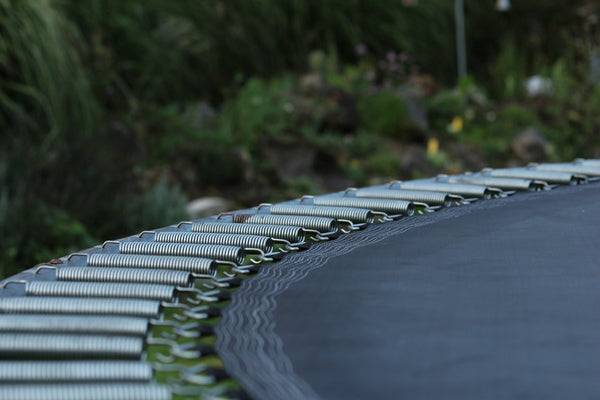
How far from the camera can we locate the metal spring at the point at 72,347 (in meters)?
1.00

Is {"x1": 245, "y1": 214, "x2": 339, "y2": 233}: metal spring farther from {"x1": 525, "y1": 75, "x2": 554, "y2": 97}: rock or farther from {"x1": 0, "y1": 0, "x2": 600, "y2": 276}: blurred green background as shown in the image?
{"x1": 525, "y1": 75, "x2": 554, "y2": 97}: rock

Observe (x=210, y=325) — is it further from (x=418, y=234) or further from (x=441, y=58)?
(x=441, y=58)

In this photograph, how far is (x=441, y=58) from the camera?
398 inches

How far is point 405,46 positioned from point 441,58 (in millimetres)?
870

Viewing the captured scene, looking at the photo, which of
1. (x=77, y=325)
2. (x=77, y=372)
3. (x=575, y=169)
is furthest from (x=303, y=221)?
(x=575, y=169)

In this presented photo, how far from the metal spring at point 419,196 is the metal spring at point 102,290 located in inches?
32.1

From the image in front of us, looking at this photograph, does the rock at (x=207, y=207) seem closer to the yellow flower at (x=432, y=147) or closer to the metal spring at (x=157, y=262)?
the yellow flower at (x=432, y=147)

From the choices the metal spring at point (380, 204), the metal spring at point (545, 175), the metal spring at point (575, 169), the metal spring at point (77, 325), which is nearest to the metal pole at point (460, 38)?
the metal spring at point (575, 169)

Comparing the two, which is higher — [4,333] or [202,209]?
[4,333]

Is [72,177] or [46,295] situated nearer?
[46,295]

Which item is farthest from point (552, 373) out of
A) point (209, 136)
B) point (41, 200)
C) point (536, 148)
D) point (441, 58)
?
point (441, 58)

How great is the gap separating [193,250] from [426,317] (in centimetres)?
45

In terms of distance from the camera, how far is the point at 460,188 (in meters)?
2.03

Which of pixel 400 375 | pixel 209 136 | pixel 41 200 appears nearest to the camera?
pixel 400 375
